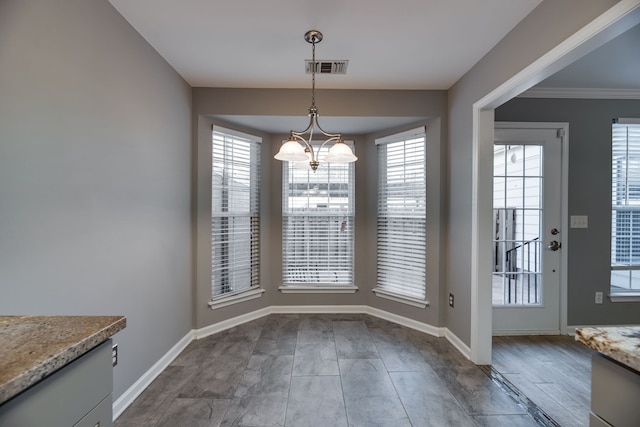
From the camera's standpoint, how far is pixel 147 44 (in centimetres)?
220

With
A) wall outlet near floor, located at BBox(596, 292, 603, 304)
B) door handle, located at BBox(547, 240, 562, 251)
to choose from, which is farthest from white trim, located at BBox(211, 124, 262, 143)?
wall outlet near floor, located at BBox(596, 292, 603, 304)

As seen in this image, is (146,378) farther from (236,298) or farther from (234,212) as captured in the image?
(234,212)

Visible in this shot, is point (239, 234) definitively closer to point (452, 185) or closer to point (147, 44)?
point (147, 44)

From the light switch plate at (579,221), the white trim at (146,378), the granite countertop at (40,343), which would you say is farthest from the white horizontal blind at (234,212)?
the light switch plate at (579,221)

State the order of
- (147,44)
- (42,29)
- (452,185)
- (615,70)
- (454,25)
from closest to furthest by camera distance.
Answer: (42,29), (454,25), (147,44), (615,70), (452,185)

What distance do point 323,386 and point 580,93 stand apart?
3917 millimetres

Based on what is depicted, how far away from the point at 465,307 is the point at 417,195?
1269 millimetres

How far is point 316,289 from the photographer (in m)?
3.70

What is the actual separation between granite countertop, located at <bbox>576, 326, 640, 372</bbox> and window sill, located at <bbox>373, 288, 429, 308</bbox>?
238 centimetres

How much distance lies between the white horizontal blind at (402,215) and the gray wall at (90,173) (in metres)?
2.35

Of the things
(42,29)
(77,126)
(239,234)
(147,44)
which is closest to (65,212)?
(77,126)

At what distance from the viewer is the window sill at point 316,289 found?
3686mm

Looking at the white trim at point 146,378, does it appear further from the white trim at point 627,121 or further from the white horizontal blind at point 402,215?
the white trim at point 627,121

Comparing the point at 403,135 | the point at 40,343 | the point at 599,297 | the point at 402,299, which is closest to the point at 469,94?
the point at 403,135
